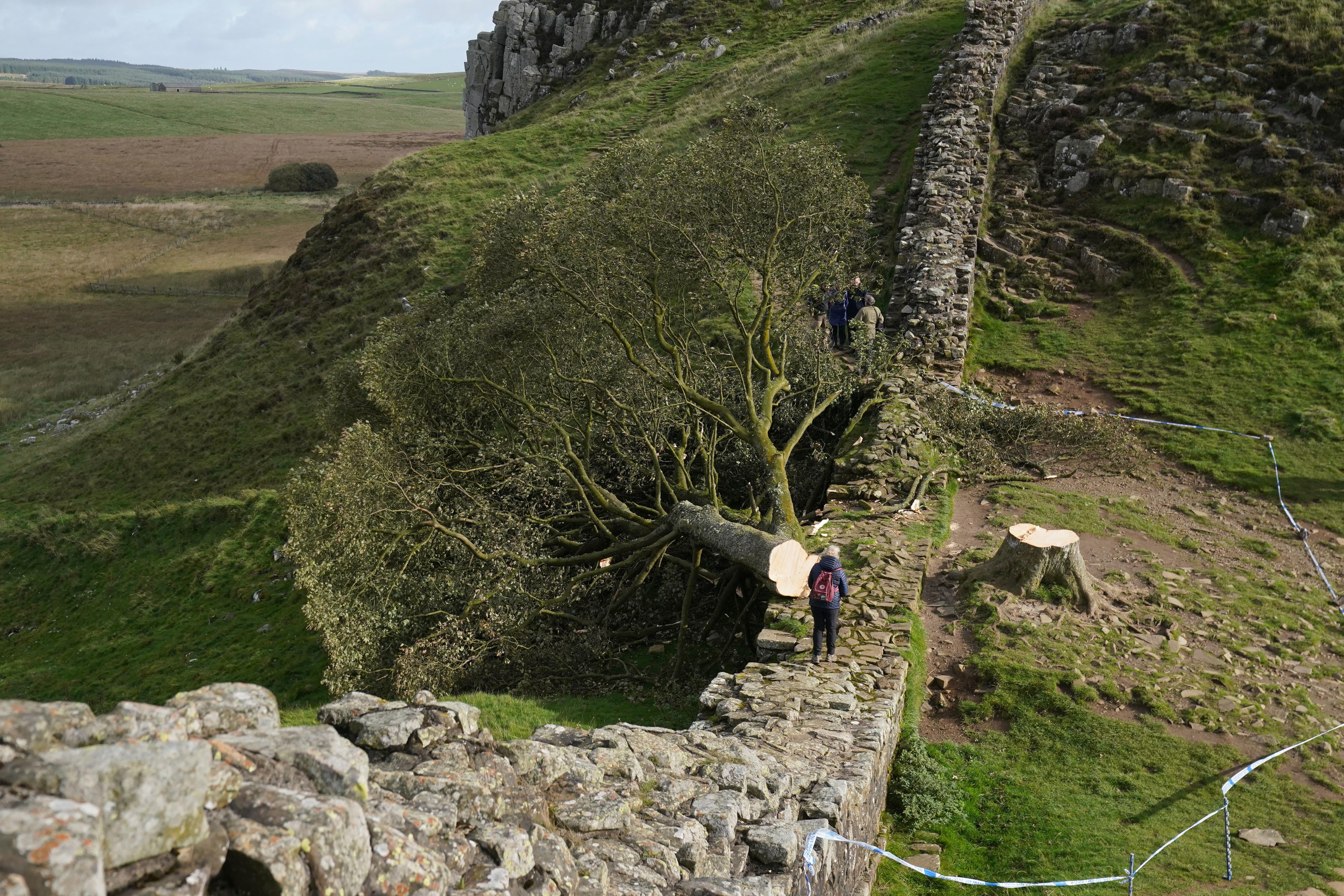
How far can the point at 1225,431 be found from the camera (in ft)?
75.7

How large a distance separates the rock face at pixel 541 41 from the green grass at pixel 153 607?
53674 mm

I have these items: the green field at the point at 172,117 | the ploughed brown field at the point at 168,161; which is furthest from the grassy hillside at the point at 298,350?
the green field at the point at 172,117

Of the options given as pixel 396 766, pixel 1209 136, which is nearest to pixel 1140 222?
pixel 1209 136

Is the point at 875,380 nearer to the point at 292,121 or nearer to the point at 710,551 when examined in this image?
the point at 710,551

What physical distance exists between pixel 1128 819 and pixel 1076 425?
12955 mm

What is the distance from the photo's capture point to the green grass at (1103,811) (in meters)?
11.2

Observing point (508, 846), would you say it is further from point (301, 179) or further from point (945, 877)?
point (301, 179)

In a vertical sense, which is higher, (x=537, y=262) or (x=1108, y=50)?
(x=1108, y=50)

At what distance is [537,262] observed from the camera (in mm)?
22922

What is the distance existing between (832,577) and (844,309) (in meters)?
15.9

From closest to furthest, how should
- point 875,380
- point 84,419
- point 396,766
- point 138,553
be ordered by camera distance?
point 396,766, point 875,380, point 138,553, point 84,419

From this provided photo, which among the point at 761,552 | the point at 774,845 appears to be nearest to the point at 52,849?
the point at 774,845

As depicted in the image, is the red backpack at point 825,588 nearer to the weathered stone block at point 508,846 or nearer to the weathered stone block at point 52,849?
the weathered stone block at point 508,846

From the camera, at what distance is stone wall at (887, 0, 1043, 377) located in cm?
2759
